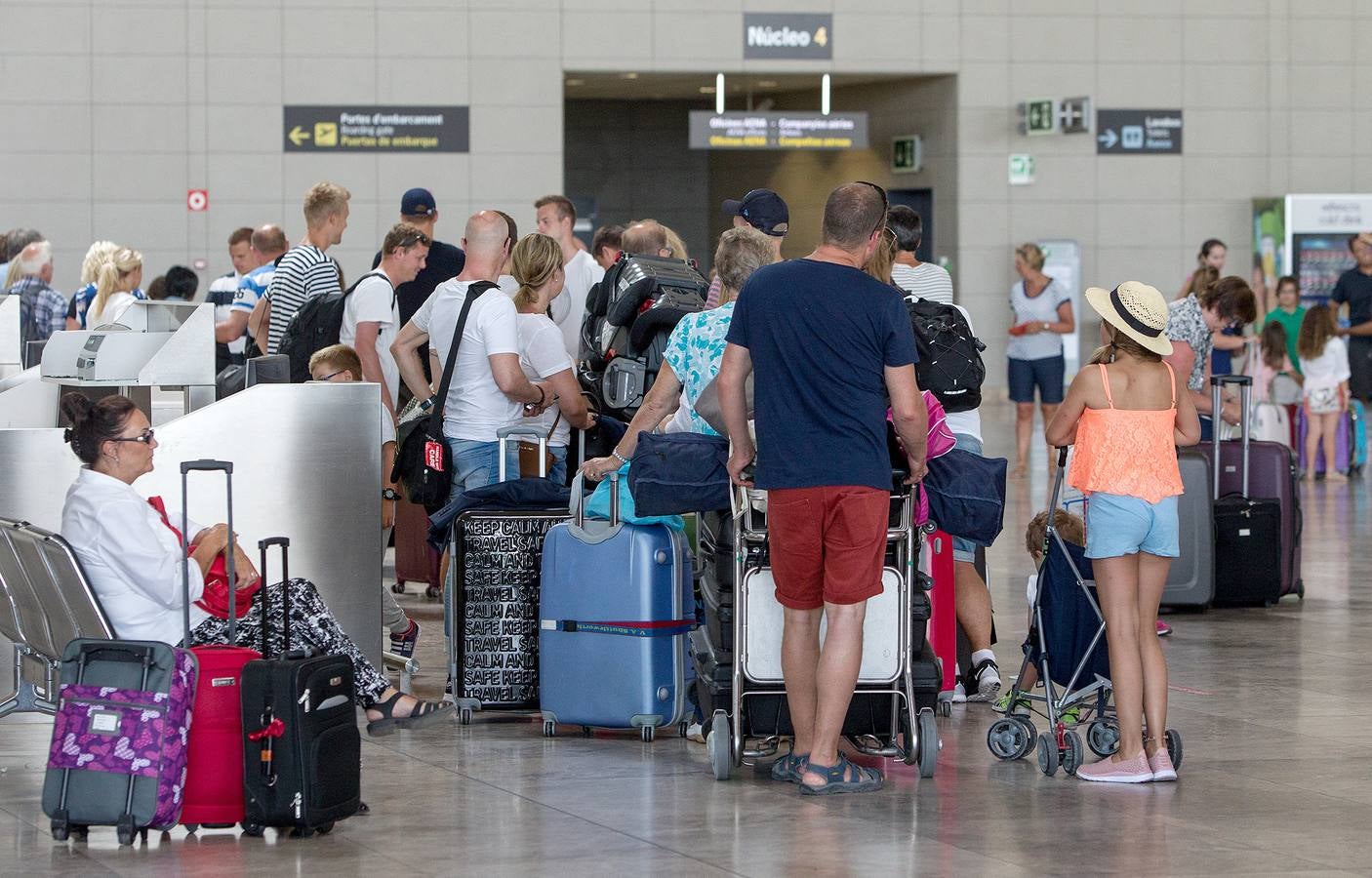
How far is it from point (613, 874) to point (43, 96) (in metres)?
18.6

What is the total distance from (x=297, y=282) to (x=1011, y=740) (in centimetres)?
455

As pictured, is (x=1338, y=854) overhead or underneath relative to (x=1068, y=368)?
underneath

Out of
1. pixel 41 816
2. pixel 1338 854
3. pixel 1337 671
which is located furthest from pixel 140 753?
pixel 1337 671

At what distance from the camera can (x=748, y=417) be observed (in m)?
5.64

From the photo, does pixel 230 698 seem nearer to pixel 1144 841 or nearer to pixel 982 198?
pixel 1144 841

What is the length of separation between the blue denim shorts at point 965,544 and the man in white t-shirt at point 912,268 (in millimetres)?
726

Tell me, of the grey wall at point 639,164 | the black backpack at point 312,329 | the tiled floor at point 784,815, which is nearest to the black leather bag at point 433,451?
the tiled floor at point 784,815

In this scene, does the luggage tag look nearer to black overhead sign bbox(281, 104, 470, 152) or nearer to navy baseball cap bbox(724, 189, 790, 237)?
navy baseball cap bbox(724, 189, 790, 237)

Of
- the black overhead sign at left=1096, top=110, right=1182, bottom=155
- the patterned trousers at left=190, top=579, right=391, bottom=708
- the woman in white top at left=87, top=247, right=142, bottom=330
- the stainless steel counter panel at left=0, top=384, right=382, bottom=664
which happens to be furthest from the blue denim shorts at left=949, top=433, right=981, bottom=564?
the black overhead sign at left=1096, top=110, right=1182, bottom=155

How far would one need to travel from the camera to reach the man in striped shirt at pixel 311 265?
29.5 ft

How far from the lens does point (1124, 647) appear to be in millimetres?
5602

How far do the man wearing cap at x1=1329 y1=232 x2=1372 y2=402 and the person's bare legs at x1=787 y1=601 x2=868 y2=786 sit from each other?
13.1m

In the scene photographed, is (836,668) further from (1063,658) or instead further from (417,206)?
(417,206)

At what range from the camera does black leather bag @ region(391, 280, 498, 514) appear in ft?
23.1
